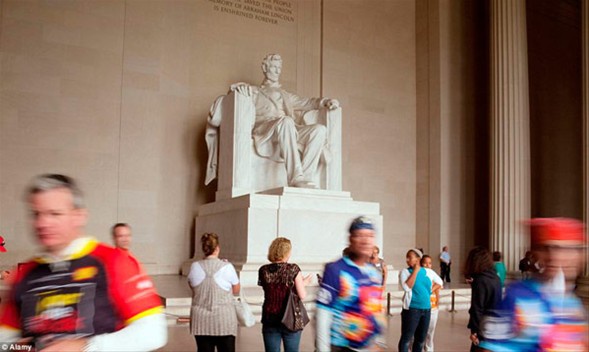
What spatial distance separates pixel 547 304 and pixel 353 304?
3.16ft

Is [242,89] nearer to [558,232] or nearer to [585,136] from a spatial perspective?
[585,136]

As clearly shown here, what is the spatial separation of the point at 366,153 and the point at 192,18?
5.06 metres

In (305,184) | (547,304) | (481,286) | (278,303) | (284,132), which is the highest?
(284,132)

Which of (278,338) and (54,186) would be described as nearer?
(54,186)

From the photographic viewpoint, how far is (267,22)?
13.6 metres

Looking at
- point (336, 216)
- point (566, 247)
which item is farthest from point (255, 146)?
point (566, 247)

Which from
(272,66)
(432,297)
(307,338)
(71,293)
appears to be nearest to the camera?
(71,293)

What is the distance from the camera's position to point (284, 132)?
10156mm

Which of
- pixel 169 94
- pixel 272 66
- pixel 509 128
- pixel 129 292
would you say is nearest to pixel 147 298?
pixel 129 292

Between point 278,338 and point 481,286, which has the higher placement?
point 481,286

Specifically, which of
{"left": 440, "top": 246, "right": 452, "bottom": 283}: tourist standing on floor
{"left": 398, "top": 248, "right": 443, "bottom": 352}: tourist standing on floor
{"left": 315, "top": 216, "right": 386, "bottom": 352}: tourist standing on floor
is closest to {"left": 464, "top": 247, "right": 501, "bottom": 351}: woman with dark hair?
{"left": 398, "top": 248, "right": 443, "bottom": 352}: tourist standing on floor

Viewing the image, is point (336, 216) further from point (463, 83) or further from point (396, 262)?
point (463, 83)

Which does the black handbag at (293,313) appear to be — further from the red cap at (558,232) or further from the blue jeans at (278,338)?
the red cap at (558,232)

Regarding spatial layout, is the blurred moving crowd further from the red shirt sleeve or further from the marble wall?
the marble wall
